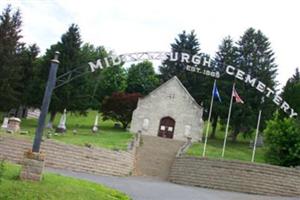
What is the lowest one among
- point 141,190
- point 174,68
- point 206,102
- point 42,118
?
point 141,190

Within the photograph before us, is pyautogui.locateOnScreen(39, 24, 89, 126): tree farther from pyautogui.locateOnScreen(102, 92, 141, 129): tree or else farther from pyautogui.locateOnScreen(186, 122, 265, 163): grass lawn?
pyautogui.locateOnScreen(186, 122, 265, 163): grass lawn

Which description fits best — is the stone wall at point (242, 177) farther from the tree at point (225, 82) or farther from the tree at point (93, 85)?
the tree at point (93, 85)

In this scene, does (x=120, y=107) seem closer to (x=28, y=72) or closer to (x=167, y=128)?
(x=167, y=128)

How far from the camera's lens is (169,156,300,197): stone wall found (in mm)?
23641

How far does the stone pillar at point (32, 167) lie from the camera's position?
→ 12.2 meters

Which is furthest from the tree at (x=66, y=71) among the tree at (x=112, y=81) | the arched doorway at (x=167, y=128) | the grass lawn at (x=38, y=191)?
the grass lawn at (x=38, y=191)

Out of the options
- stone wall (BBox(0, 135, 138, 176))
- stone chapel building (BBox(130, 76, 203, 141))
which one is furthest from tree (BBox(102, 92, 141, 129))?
stone wall (BBox(0, 135, 138, 176))

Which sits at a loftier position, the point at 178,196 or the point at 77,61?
the point at 77,61

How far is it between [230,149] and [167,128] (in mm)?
7868

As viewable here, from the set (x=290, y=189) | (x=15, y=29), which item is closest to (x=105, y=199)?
(x=290, y=189)

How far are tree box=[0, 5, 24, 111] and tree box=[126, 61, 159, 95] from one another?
2748 cm

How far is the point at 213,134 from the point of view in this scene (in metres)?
54.8

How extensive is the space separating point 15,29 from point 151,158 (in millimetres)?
20706

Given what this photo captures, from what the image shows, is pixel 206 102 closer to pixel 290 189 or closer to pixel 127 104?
pixel 127 104
